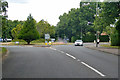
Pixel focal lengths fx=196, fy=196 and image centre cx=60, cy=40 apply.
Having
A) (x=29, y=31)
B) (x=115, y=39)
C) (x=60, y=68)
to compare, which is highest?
(x=29, y=31)

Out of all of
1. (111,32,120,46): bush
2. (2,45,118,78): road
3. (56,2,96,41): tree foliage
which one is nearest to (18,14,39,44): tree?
(111,32,120,46): bush

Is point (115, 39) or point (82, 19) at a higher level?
point (82, 19)

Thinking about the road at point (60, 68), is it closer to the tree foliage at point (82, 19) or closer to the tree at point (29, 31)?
the tree at point (29, 31)

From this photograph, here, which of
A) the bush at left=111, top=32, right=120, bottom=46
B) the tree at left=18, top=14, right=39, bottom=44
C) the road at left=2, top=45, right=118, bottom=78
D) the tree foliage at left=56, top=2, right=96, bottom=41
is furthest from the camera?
the tree foliage at left=56, top=2, right=96, bottom=41

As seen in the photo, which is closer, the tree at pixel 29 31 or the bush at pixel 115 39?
the bush at pixel 115 39

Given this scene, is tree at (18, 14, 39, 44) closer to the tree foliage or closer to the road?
the tree foliage

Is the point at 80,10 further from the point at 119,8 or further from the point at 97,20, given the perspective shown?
the point at 119,8

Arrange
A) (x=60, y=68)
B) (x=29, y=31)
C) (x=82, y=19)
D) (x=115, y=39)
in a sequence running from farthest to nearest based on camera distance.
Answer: (x=82, y=19) < (x=29, y=31) < (x=115, y=39) < (x=60, y=68)

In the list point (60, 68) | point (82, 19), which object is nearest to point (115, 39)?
point (60, 68)

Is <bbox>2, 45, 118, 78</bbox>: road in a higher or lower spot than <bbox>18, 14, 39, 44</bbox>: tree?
lower

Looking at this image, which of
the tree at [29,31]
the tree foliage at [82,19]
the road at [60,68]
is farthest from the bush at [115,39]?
the tree foliage at [82,19]

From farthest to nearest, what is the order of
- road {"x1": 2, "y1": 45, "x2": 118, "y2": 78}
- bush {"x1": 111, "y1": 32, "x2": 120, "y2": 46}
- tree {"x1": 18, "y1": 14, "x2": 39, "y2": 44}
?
1. tree {"x1": 18, "y1": 14, "x2": 39, "y2": 44}
2. bush {"x1": 111, "y1": 32, "x2": 120, "y2": 46}
3. road {"x1": 2, "y1": 45, "x2": 118, "y2": 78}

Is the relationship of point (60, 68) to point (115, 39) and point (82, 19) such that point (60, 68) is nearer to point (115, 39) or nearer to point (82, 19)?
point (115, 39)

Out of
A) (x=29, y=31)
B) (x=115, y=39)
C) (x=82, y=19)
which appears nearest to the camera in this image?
(x=115, y=39)
